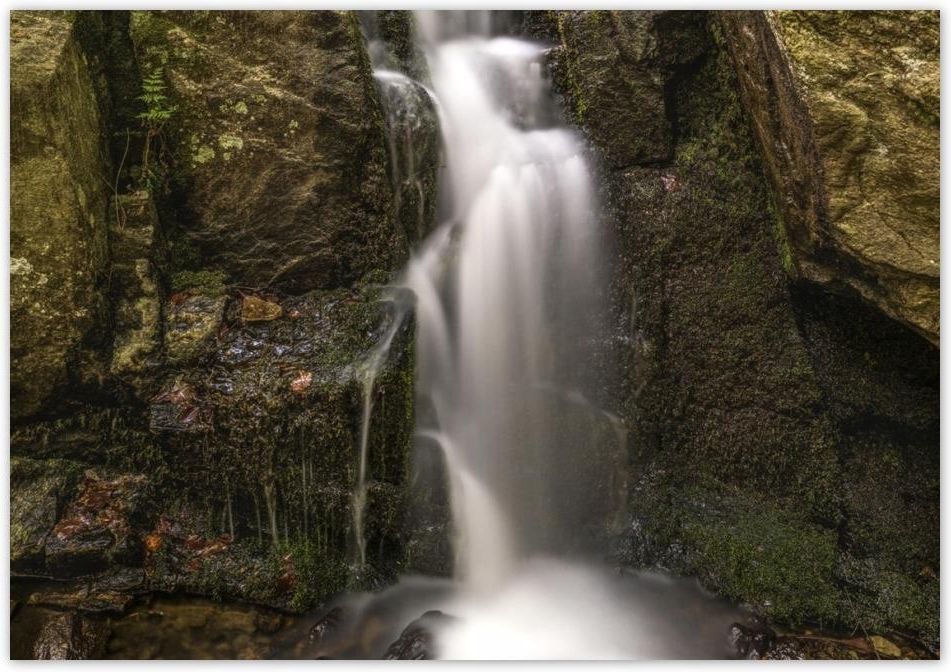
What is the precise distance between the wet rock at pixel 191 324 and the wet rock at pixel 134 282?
7 cm

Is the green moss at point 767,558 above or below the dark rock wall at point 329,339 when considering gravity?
below

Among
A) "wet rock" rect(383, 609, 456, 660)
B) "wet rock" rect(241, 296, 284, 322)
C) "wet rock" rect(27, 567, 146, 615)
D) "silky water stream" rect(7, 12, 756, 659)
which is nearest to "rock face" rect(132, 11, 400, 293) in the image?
"wet rock" rect(241, 296, 284, 322)

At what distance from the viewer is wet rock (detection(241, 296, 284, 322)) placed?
137 inches

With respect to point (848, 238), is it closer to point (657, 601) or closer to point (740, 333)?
point (740, 333)

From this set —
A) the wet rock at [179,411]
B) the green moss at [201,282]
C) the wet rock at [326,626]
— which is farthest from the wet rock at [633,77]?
the wet rock at [326,626]

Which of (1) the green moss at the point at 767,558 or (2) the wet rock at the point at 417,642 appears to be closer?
(2) the wet rock at the point at 417,642

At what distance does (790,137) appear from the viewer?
10.3ft

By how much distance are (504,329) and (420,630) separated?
1645 mm

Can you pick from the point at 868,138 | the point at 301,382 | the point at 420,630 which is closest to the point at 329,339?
the point at 301,382

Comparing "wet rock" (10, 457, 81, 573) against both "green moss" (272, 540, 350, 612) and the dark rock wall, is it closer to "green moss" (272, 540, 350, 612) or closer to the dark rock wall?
the dark rock wall

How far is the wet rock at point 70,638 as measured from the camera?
2828 mm

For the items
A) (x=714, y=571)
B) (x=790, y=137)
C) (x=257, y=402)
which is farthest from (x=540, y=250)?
(x=714, y=571)

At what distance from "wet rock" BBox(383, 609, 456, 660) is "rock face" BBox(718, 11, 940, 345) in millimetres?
2695

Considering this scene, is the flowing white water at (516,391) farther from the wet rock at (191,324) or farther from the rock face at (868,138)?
the rock face at (868,138)
